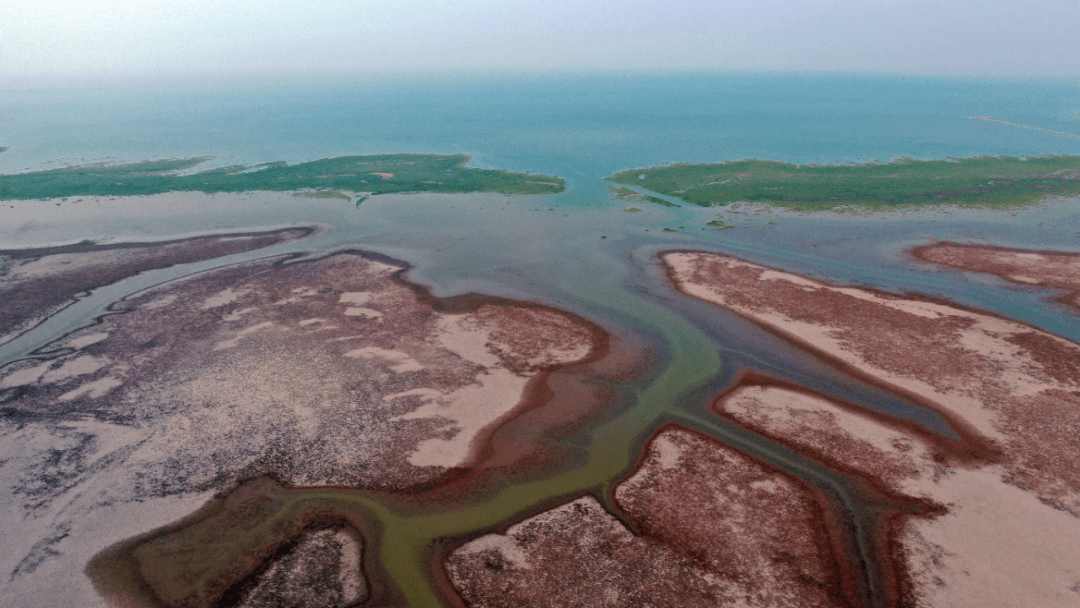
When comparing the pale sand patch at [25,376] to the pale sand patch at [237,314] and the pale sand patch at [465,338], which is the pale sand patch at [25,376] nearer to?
the pale sand patch at [237,314]

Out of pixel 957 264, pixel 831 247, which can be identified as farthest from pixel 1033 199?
pixel 831 247

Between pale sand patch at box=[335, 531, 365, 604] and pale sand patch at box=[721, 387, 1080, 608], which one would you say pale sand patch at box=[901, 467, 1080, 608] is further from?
pale sand patch at box=[335, 531, 365, 604]

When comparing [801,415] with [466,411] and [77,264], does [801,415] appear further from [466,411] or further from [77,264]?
[77,264]

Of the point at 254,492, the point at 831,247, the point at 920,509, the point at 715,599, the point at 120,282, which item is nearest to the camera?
the point at 715,599

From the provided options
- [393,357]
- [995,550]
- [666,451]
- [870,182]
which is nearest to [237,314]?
[393,357]

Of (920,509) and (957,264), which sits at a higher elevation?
(957,264)

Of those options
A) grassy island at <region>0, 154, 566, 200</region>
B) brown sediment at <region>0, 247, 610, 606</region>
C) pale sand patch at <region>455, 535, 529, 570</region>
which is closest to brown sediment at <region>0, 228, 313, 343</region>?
brown sediment at <region>0, 247, 610, 606</region>

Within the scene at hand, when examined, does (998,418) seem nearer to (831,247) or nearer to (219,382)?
(831,247)
